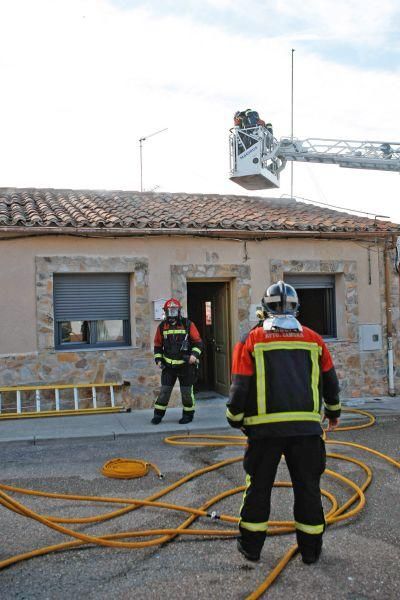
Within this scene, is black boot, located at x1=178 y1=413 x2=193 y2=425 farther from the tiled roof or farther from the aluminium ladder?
the tiled roof

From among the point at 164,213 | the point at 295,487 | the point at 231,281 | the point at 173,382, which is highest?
the point at 164,213

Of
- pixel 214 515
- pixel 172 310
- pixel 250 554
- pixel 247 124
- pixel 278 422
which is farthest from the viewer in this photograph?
pixel 247 124

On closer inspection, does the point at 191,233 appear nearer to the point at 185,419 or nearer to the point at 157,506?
the point at 185,419

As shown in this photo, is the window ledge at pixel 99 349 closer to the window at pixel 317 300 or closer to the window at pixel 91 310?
the window at pixel 91 310

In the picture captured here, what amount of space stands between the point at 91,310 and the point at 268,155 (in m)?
6.30

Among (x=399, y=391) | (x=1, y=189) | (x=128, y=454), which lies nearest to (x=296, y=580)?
(x=128, y=454)

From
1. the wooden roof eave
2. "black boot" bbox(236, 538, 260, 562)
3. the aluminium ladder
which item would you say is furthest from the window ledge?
"black boot" bbox(236, 538, 260, 562)

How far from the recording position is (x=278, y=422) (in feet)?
12.2

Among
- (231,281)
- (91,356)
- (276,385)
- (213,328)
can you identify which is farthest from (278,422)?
(213,328)

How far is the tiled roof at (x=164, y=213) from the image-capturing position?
378 inches

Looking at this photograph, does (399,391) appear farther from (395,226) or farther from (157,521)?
(157,521)

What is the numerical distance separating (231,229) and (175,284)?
145cm

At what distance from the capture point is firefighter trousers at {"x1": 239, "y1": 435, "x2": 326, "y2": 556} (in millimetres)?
3703

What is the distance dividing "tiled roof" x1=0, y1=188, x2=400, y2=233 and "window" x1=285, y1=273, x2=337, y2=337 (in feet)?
3.49
